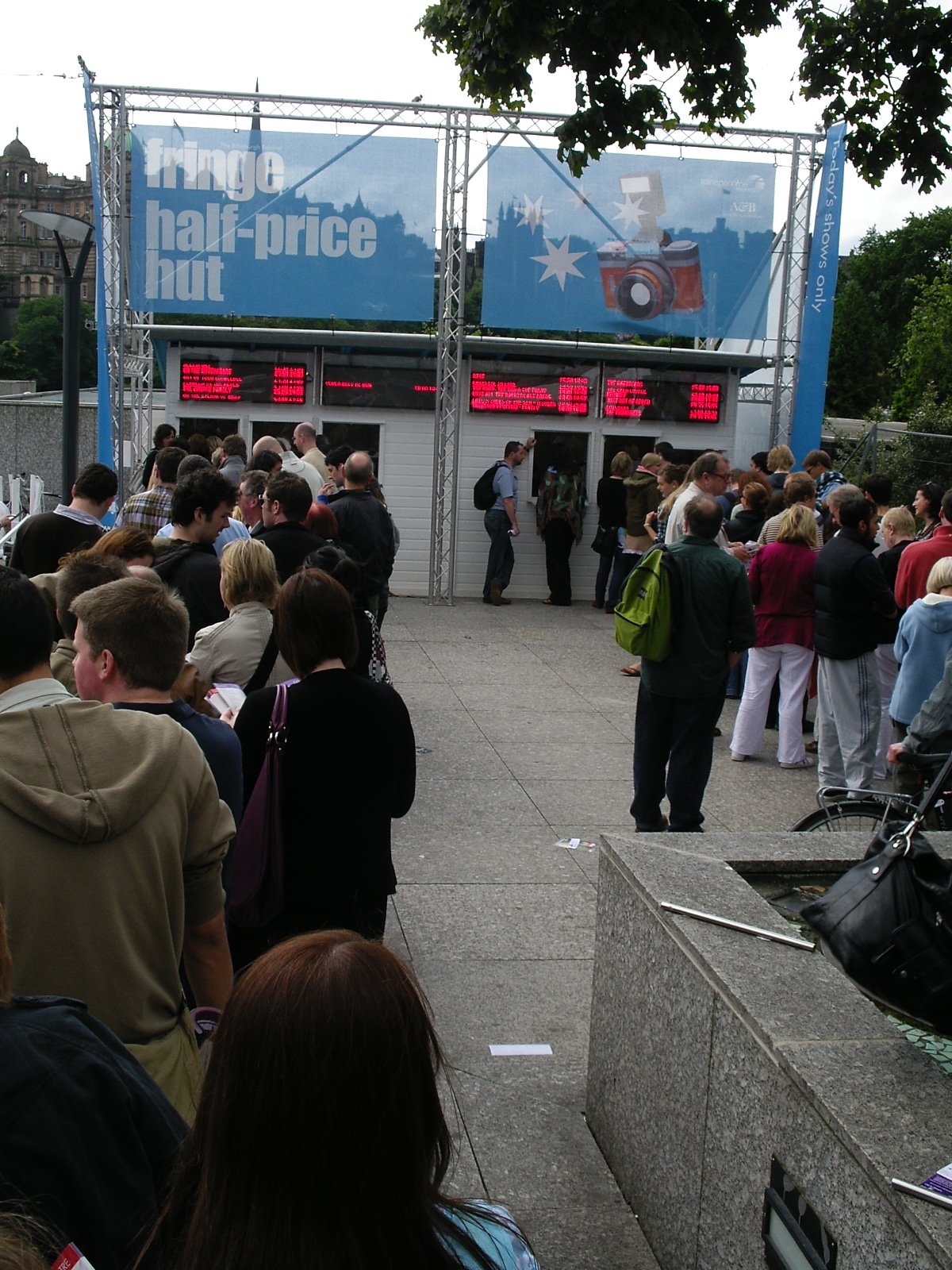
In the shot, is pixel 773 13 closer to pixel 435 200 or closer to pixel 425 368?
pixel 435 200

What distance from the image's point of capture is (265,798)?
144 inches

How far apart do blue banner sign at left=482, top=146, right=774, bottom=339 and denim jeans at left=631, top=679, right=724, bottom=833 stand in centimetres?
882

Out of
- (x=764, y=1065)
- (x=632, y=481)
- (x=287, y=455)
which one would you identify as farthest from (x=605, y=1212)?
(x=632, y=481)

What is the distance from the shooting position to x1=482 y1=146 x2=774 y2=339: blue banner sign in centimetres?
1418

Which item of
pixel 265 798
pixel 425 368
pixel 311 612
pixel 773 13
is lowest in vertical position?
pixel 265 798

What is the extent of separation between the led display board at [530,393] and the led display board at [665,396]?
35 centimetres

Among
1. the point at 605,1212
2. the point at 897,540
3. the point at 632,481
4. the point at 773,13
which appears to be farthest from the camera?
the point at 632,481

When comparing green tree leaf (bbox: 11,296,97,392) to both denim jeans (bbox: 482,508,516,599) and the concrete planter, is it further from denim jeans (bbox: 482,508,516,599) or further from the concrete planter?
the concrete planter

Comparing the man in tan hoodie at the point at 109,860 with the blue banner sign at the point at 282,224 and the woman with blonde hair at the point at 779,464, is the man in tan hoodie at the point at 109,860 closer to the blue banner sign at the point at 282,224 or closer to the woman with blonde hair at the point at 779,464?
Answer: the woman with blonde hair at the point at 779,464

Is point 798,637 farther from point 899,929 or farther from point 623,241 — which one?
point 623,241

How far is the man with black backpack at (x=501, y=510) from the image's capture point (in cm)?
1502

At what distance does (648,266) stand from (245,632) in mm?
10953

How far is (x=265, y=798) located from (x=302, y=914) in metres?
0.40

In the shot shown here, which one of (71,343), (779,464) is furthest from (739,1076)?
(71,343)
